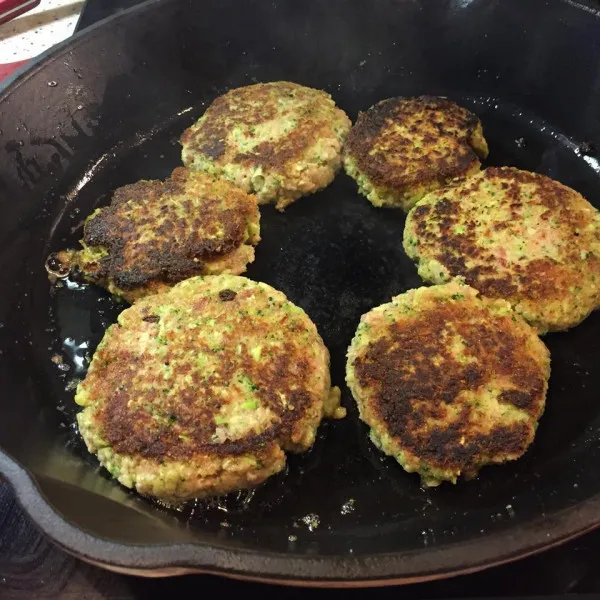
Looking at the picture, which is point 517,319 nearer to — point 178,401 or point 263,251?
point 263,251

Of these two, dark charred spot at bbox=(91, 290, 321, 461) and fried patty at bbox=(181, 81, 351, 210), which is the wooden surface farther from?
fried patty at bbox=(181, 81, 351, 210)

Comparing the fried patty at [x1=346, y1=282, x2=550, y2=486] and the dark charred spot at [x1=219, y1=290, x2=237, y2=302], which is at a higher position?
the dark charred spot at [x1=219, y1=290, x2=237, y2=302]

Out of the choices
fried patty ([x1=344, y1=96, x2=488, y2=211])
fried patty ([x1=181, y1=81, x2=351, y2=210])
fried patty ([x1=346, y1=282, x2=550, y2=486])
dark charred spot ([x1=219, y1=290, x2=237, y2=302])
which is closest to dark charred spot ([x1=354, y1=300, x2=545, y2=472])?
fried patty ([x1=346, y1=282, x2=550, y2=486])

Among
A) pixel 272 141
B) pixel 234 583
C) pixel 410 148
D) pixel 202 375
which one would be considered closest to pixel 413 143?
pixel 410 148

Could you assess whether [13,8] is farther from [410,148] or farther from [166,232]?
[410,148]

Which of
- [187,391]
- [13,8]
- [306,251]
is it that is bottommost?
[306,251]

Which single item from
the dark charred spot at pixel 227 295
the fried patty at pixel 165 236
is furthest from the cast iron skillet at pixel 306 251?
the dark charred spot at pixel 227 295
